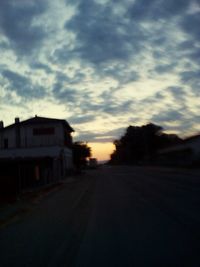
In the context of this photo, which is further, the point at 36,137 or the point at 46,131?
the point at 46,131

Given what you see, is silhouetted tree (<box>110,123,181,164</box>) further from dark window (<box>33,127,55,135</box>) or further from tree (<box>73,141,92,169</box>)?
dark window (<box>33,127,55,135</box>)

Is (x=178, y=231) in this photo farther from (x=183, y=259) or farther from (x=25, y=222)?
(x=25, y=222)

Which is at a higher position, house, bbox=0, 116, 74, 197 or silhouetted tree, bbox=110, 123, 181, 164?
silhouetted tree, bbox=110, 123, 181, 164

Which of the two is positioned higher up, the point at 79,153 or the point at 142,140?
the point at 142,140

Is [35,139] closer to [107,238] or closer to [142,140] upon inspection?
[107,238]

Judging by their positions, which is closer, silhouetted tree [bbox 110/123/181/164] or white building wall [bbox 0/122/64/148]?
white building wall [bbox 0/122/64/148]

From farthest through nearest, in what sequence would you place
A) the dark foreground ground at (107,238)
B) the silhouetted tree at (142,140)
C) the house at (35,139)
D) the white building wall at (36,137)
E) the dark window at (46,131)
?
the silhouetted tree at (142,140), the dark window at (46,131), the white building wall at (36,137), the house at (35,139), the dark foreground ground at (107,238)

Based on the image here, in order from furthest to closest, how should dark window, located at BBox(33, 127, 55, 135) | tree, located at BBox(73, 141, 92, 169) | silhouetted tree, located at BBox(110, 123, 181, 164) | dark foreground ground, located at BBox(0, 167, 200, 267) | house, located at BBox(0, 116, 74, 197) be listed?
silhouetted tree, located at BBox(110, 123, 181, 164)
tree, located at BBox(73, 141, 92, 169)
dark window, located at BBox(33, 127, 55, 135)
house, located at BBox(0, 116, 74, 197)
dark foreground ground, located at BBox(0, 167, 200, 267)

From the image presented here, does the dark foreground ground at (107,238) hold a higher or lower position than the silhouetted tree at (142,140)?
lower

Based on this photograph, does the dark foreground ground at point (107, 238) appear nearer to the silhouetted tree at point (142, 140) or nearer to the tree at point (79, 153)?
the tree at point (79, 153)

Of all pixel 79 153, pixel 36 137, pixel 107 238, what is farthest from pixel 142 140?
pixel 107 238

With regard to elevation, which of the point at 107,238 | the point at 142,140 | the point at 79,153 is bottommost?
the point at 107,238

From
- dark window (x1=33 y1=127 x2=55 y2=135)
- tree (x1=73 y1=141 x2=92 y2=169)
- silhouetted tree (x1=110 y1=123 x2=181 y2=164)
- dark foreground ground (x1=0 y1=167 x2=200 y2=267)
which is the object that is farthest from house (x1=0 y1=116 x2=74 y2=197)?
silhouetted tree (x1=110 y1=123 x2=181 y2=164)

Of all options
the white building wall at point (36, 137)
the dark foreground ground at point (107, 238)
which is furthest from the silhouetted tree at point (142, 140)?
the dark foreground ground at point (107, 238)
